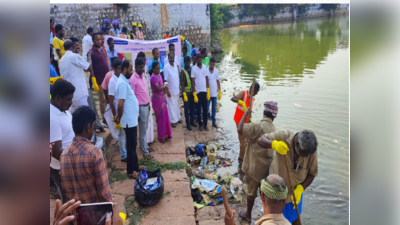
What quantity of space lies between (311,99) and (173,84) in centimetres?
588

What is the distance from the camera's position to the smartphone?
201cm

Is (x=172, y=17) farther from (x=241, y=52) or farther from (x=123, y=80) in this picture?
(x=123, y=80)

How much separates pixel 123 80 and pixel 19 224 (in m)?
3.24

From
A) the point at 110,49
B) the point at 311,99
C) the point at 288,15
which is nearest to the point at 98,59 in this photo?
the point at 110,49

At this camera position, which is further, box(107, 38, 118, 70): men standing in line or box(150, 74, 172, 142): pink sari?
box(107, 38, 118, 70): men standing in line

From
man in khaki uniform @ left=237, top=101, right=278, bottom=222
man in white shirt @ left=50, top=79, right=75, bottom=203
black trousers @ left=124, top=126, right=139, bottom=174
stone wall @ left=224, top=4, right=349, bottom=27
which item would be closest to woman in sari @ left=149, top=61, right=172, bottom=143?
black trousers @ left=124, top=126, right=139, bottom=174

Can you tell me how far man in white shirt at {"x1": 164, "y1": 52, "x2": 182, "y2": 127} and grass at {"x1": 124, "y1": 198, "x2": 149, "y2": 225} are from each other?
3338mm

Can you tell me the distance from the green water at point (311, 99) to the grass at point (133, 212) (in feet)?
5.58

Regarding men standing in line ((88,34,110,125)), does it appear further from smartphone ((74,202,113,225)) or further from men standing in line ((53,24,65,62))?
smartphone ((74,202,113,225))

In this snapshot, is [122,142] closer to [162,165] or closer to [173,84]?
[162,165]

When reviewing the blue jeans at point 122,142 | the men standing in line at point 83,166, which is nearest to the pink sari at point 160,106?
the blue jeans at point 122,142

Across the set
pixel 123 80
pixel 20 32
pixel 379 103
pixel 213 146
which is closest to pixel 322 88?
pixel 213 146

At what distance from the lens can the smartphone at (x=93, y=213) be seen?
6.58 feet

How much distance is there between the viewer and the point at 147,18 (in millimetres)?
17250
